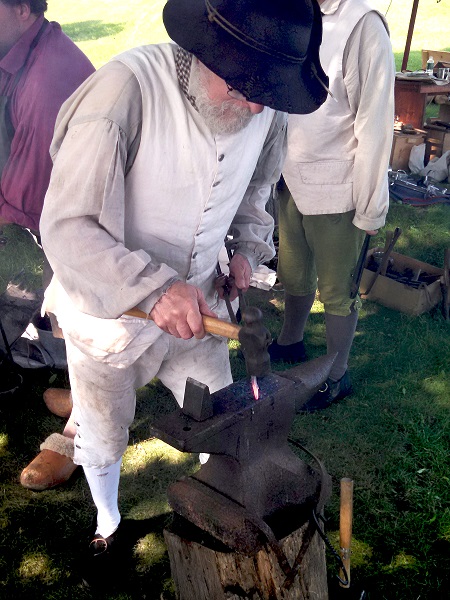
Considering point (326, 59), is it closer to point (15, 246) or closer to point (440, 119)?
point (15, 246)

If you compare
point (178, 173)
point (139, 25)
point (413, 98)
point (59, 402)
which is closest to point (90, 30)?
point (139, 25)

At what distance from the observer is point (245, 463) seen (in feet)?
6.46

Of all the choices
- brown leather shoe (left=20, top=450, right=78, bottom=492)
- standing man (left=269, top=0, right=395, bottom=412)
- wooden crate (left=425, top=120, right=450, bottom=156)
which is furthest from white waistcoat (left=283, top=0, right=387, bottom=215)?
wooden crate (left=425, top=120, right=450, bottom=156)

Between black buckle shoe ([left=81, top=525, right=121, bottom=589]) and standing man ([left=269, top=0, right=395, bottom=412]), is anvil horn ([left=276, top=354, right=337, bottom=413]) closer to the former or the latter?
standing man ([left=269, top=0, right=395, bottom=412])

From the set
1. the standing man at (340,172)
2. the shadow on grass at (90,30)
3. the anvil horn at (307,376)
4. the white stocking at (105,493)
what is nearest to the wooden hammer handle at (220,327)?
the anvil horn at (307,376)

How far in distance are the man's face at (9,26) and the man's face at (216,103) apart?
1.72 meters

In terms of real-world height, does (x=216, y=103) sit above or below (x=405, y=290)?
above

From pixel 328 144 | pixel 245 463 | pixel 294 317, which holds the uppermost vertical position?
pixel 328 144

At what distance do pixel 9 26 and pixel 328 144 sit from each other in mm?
1884

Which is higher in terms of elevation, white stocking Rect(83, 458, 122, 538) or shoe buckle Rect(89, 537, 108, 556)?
white stocking Rect(83, 458, 122, 538)

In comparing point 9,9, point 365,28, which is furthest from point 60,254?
point 365,28

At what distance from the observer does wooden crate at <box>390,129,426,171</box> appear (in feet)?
27.3

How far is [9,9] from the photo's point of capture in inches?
125

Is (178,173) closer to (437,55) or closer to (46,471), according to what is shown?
(46,471)
